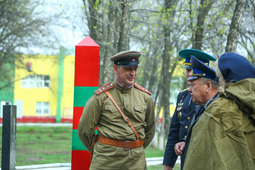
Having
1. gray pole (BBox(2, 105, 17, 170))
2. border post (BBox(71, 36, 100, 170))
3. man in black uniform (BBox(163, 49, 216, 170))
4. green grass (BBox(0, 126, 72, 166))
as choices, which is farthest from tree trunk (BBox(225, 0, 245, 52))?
green grass (BBox(0, 126, 72, 166))

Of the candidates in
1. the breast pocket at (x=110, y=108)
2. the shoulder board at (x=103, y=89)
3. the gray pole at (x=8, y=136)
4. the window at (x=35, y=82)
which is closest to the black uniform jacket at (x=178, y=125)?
the breast pocket at (x=110, y=108)

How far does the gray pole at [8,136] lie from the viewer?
586 cm

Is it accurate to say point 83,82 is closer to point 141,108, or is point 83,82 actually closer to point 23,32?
point 141,108

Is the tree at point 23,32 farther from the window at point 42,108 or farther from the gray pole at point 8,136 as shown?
the window at point 42,108

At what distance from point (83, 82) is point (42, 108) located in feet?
133

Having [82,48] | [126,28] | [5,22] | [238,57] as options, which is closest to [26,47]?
[5,22]

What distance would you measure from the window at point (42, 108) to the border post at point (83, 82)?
40494 mm

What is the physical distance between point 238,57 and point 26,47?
53.4 ft

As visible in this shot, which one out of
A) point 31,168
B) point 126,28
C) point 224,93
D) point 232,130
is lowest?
point 31,168

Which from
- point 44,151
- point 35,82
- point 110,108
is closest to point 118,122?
point 110,108

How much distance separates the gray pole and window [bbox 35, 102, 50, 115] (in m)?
38.3

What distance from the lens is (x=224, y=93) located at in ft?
7.16

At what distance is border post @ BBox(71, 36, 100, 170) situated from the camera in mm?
4020

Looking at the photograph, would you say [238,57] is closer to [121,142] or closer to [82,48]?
[121,142]
